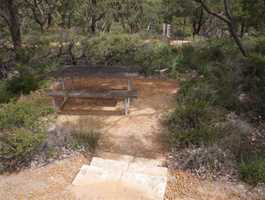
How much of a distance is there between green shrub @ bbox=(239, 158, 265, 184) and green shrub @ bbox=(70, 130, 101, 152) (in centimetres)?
190

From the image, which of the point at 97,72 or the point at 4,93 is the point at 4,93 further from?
the point at 97,72

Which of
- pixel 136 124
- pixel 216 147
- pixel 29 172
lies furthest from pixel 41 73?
pixel 216 147

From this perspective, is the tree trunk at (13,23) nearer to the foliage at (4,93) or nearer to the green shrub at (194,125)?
the foliage at (4,93)

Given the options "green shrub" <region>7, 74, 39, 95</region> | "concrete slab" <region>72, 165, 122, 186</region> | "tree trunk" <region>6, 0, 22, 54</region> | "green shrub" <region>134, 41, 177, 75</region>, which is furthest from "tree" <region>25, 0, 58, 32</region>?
"concrete slab" <region>72, 165, 122, 186</region>

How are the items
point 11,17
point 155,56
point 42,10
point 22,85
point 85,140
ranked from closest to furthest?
point 85,140 < point 22,85 < point 11,17 < point 155,56 < point 42,10

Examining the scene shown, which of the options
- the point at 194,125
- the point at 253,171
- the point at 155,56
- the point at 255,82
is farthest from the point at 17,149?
the point at 155,56

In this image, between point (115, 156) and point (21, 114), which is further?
point (21, 114)

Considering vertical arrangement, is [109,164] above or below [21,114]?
below

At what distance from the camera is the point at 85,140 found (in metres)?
3.62

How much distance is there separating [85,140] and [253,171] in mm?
2149

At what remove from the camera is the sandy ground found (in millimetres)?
2828

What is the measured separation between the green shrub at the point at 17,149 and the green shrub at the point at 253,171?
101 inches

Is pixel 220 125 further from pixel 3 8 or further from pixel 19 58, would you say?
pixel 3 8

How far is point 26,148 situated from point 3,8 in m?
5.59
